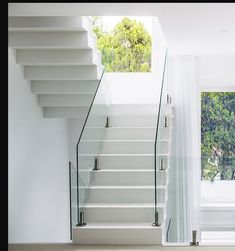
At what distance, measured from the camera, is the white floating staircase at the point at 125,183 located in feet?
19.8

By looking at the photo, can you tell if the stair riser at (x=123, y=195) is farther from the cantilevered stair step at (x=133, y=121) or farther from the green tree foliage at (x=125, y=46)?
the green tree foliage at (x=125, y=46)

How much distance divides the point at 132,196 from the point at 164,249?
1.62 meters

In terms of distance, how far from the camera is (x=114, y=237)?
19.9 ft

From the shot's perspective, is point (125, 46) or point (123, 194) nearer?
point (123, 194)

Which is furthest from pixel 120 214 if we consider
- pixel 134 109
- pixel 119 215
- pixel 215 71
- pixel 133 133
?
pixel 215 71

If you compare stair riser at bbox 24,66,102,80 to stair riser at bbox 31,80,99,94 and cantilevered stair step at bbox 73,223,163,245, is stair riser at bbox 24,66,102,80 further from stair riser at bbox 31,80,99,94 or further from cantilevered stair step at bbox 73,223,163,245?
cantilevered stair step at bbox 73,223,163,245

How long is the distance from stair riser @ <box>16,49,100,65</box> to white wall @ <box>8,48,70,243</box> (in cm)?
16

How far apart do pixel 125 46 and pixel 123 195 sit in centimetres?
460

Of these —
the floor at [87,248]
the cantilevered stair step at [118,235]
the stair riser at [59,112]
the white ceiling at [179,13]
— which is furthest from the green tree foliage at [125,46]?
the floor at [87,248]

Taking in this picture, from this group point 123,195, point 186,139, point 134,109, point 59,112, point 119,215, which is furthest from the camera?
point 186,139

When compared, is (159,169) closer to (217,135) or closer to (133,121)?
(133,121)

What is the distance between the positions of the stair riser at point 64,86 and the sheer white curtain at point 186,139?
2.36 meters

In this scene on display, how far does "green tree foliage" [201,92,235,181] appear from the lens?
1038 centimetres

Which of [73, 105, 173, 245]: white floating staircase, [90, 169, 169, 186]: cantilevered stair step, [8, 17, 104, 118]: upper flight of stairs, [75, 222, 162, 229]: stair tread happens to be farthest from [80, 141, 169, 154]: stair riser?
[75, 222, 162, 229]: stair tread
